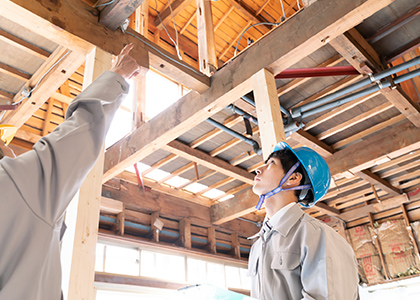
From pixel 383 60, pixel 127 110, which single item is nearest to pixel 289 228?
pixel 383 60

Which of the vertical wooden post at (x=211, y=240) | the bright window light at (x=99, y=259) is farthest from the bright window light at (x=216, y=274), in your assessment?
the bright window light at (x=99, y=259)

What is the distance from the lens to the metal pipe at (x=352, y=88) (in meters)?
3.32

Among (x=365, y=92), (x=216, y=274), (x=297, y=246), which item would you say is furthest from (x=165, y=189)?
(x=297, y=246)

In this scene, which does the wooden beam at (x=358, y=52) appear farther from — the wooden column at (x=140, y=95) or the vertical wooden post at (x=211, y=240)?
the vertical wooden post at (x=211, y=240)

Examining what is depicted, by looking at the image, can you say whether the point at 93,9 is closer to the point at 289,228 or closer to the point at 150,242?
the point at 289,228

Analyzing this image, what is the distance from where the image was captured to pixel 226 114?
4.22 meters

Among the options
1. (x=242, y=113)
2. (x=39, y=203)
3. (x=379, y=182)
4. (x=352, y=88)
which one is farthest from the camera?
(x=379, y=182)

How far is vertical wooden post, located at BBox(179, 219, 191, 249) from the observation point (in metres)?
5.88

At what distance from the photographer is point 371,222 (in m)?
6.93

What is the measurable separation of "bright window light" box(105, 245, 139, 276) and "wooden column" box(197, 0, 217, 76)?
2.79m

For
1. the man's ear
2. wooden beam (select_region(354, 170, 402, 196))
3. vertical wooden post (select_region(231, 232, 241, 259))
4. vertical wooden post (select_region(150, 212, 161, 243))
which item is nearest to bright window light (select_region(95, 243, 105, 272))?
vertical wooden post (select_region(150, 212, 161, 243))

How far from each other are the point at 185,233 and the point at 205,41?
10.5ft

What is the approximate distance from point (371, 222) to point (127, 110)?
4.78 meters

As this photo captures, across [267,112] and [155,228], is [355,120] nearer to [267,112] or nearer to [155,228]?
[267,112]
